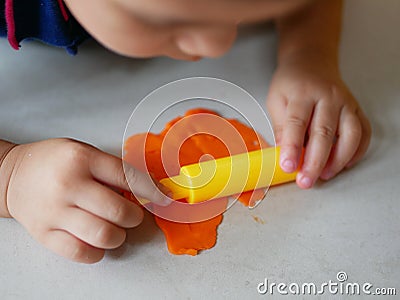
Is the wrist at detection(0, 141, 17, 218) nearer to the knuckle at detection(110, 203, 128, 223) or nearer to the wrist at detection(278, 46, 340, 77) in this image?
the knuckle at detection(110, 203, 128, 223)

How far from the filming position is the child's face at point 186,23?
23 centimetres

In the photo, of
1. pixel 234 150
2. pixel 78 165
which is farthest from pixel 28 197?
pixel 234 150

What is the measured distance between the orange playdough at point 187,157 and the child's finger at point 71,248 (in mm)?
53

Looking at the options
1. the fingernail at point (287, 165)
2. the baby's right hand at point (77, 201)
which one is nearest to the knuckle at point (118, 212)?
the baby's right hand at point (77, 201)

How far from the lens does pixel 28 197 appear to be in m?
0.41

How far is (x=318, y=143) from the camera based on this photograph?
45 cm

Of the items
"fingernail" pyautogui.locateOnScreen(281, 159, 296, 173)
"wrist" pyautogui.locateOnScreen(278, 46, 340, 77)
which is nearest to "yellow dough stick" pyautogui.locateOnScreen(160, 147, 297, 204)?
"fingernail" pyautogui.locateOnScreen(281, 159, 296, 173)

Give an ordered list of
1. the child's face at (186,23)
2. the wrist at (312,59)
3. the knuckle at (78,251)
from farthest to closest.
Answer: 1. the wrist at (312,59)
2. the knuckle at (78,251)
3. the child's face at (186,23)

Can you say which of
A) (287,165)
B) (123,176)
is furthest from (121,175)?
(287,165)

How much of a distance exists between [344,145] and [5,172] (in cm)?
26

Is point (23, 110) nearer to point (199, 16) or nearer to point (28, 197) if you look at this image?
point (28, 197)

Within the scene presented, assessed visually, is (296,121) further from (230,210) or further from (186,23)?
(186,23)

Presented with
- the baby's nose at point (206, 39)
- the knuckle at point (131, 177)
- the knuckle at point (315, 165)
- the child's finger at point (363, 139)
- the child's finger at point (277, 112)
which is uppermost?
the baby's nose at point (206, 39)

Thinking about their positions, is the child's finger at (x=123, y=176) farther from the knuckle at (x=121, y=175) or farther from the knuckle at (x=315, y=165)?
the knuckle at (x=315, y=165)
